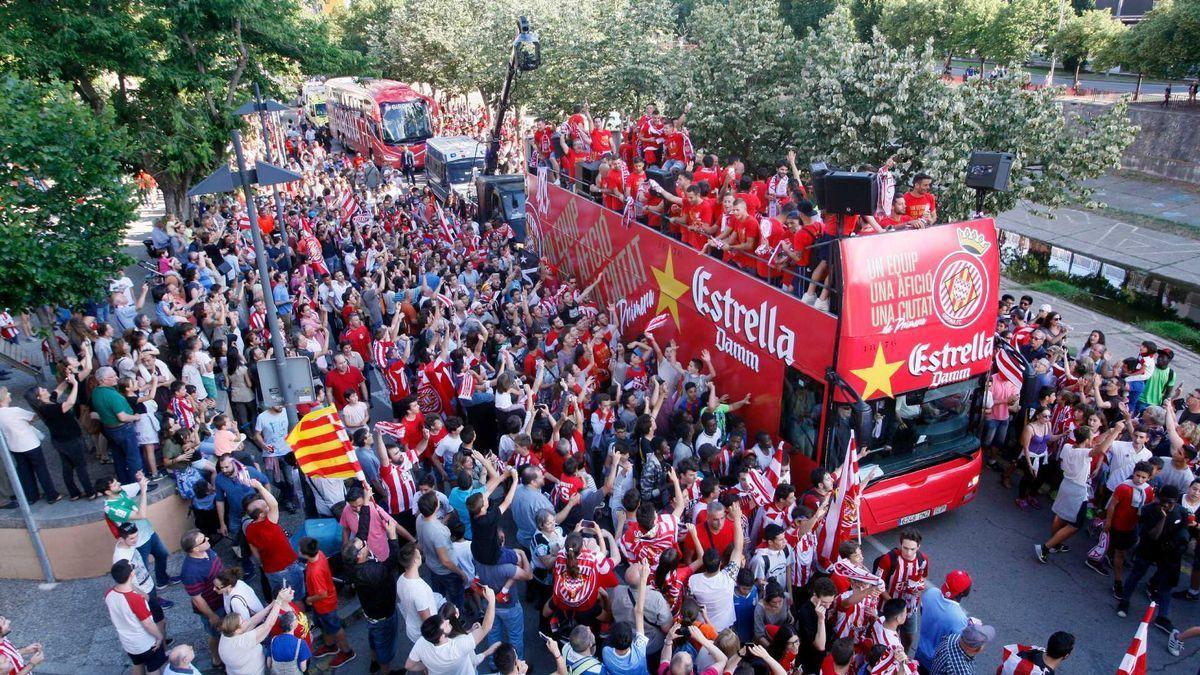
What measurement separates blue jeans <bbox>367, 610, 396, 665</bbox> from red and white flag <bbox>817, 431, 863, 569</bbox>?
12.7ft

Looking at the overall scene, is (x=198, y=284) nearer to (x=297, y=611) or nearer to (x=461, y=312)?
(x=461, y=312)

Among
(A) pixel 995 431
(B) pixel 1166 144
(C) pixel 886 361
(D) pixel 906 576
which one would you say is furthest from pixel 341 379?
Result: (B) pixel 1166 144

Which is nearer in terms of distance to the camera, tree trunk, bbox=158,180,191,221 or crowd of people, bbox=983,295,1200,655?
crowd of people, bbox=983,295,1200,655

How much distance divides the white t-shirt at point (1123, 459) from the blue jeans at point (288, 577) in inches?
324

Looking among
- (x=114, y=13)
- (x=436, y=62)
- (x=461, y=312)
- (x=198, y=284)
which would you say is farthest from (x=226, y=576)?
(x=436, y=62)

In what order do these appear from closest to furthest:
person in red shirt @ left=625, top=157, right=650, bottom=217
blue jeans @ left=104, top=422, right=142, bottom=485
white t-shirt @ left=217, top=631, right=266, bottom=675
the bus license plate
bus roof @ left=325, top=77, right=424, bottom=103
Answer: white t-shirt @ left=217, top=631, right=266, bottom=675 → blue jeans @ left=104, top=422, right=142, bottom=485 → the bus license plate → person in red shirt @ left=625, top=157, right=650, bottom=217 → bus roof @ left=325, top=77, right=424, bottom=103

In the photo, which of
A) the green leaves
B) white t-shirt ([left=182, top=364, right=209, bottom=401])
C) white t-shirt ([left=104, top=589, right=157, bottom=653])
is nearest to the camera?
white t-shirt ([left=104, top=589, right=157, bottom=653])

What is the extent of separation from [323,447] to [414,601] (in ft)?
6.87

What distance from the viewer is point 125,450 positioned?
27.5 ft

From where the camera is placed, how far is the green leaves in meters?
8.60

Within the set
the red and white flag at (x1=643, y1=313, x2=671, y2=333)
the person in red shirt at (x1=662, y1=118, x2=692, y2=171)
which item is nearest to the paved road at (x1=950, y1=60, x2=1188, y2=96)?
the person in red shirt at (x1=662, y1=118, x2=692, y2=171)

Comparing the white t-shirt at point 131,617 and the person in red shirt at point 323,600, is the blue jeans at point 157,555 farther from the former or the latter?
the person in red shirt at point 323,600

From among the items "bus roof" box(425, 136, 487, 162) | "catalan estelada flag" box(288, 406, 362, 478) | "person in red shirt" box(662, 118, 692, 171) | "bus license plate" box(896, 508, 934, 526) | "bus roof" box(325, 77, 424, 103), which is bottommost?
"bus license plate" box(896, 508, 934, 526)

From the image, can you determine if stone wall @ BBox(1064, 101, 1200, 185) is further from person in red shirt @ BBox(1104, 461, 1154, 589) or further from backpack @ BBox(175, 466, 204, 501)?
backpack @ BBox(175, 466, 204, 501)
